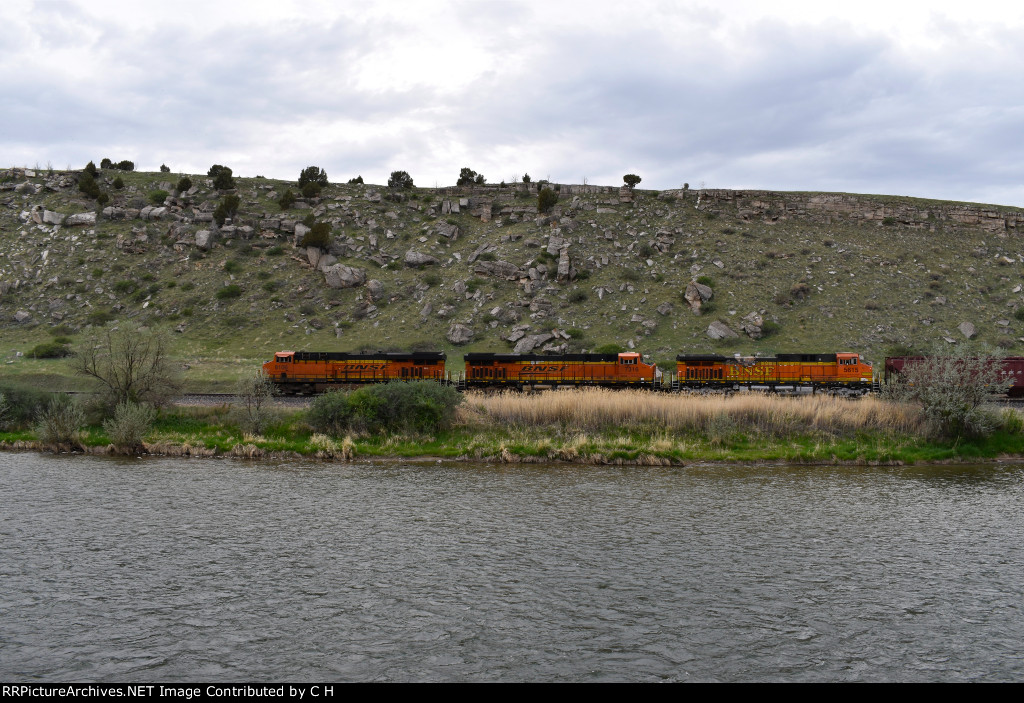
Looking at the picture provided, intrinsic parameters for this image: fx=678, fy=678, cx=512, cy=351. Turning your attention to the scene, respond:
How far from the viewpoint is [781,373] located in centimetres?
4928

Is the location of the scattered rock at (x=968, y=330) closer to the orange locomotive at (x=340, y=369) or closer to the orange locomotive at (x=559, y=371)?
the orange locomotive at (x=559, y=371)

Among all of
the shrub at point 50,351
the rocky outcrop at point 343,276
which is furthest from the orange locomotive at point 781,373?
the shrub at point 50,351

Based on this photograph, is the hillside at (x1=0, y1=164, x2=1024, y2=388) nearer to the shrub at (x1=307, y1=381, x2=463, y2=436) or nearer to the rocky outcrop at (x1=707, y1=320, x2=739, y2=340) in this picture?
the rocky outcrop at (x1=707, y1=320, x2=739, y2=340)

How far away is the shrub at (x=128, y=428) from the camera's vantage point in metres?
31.7

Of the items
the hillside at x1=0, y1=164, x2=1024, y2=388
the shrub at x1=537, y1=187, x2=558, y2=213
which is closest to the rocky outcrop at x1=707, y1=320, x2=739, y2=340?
the hillside at x1=0, y1=164, x2=1024, y2=388

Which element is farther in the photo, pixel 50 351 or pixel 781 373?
pixel 50 351

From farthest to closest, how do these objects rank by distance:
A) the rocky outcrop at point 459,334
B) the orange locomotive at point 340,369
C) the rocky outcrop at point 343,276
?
the rocky outcrop at point 343,276 → the rocky outcrop at point 459,334 → the orange locomotive at point 340,369

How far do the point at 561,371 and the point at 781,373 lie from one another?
15983 mm

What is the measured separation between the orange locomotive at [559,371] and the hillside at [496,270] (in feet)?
39.5

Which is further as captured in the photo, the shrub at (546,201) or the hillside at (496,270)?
the shrub at (546,201)

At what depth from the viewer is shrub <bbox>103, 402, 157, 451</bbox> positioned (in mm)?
31688

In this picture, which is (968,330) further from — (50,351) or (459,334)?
(50,351)

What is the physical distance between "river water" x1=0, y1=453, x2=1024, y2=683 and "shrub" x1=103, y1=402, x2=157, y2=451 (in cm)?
617

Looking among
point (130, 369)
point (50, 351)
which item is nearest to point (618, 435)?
point (130, 369)
